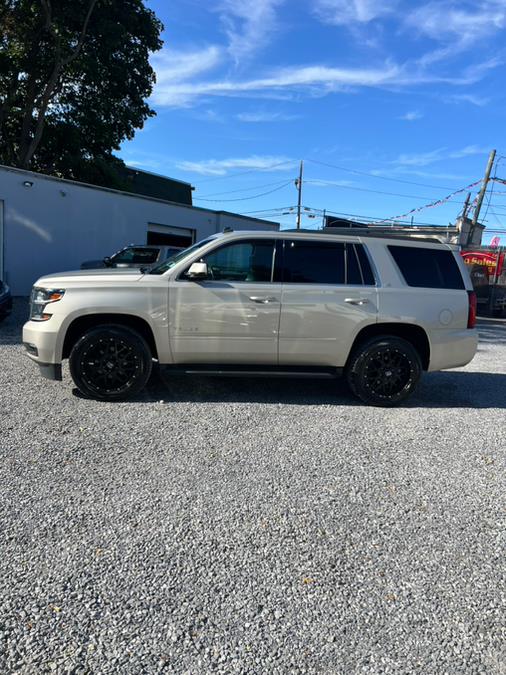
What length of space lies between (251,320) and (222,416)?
110 cm

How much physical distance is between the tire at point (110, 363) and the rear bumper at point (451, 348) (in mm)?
3227

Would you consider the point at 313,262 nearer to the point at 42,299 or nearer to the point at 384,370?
the point at 384,370

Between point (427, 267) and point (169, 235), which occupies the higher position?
point (169, 235)

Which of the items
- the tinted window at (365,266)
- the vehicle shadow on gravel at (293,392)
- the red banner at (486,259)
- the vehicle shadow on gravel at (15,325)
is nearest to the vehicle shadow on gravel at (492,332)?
the red banner at (486,259)

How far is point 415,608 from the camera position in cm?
230

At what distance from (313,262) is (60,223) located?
11814mm

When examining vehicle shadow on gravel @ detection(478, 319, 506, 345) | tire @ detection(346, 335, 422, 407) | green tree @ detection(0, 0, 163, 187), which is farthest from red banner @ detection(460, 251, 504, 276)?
green tree @ detection(0, 0, 163, 187)

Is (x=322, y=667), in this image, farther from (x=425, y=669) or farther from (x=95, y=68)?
(x=95, y=68)

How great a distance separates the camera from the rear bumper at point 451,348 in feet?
18.3

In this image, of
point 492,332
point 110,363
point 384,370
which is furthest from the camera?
point 492,332

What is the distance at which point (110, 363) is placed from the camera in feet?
16.9

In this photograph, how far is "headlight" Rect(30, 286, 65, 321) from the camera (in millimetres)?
5098

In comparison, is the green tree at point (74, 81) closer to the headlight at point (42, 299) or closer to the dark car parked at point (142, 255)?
the dark car parked at point (142, 255)

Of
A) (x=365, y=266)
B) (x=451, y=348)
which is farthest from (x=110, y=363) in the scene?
(x=451, y=348)
